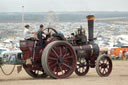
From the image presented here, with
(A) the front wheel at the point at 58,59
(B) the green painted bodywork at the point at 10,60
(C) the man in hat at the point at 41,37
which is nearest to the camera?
(A) the front wheel at the point at 58,59

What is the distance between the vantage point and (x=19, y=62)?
1309 cm

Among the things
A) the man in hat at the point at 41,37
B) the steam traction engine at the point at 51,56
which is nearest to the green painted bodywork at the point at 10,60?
the steam traction engine at the point at 51,56

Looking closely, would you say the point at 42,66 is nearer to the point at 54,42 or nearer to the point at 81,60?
the point at 54,42

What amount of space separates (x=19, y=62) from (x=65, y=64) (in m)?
1.40

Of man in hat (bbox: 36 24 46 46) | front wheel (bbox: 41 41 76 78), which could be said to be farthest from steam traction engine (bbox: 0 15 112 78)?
man in hat (bbox: 36 24 46 46)

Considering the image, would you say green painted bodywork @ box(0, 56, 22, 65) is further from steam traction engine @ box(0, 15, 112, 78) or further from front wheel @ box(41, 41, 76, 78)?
front wheel @ box(41, 41, 76, 78)

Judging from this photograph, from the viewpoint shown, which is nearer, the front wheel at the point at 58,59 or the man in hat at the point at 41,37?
the front wheel at the point at 58,59

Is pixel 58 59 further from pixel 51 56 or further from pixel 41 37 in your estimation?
pixel 41 37

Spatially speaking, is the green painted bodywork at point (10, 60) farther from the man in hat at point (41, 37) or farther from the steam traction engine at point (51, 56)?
the man in hat at point (41, 37)

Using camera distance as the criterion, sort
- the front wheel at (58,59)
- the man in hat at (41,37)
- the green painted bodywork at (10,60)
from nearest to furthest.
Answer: the front wheel at (58,59) → the green painted bodywork at (10,60) → the man in hat at (41,37)

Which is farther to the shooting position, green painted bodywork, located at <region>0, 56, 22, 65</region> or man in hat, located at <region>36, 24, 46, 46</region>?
man in hat, located at <region>36, 24, 46, 46</region>

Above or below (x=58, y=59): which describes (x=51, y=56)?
above

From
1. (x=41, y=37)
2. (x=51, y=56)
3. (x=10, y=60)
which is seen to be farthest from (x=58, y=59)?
(x=10, y=60)

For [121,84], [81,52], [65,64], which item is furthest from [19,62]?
[121,84]
